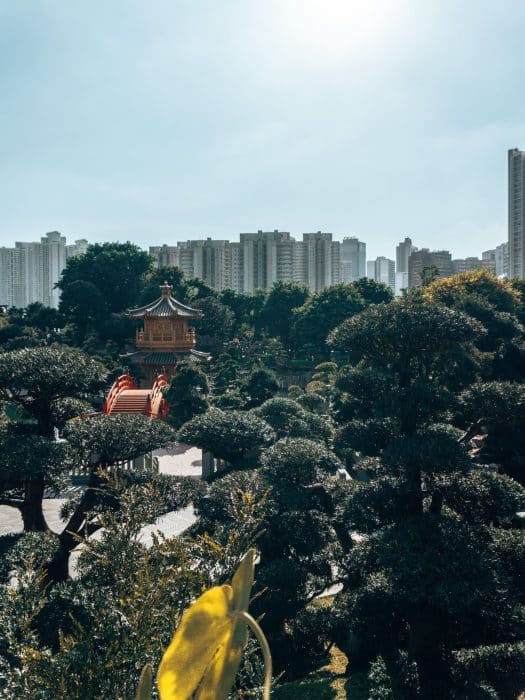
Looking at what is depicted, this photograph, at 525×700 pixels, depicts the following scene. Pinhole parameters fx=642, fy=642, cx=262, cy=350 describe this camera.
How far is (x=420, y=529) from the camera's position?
7.74 meters

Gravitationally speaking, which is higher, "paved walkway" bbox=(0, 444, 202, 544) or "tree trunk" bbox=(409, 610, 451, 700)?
"tree trunk" bbox=(409, 610, 451, 700)

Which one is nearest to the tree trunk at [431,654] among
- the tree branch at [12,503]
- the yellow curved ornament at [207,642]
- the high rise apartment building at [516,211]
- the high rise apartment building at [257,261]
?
the tree branch at [12,503]

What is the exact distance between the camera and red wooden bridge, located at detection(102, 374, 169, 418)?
2430 centimetres

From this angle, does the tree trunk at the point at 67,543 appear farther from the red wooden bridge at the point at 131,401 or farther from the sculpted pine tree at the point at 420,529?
the red wooden bridge at the point at 131,401

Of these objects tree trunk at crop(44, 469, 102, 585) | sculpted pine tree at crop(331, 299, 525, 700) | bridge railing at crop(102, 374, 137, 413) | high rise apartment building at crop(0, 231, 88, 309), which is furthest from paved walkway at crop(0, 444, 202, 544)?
high rise apartment building at crop(0, 231, 88, 309)

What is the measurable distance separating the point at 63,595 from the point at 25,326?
35.4m

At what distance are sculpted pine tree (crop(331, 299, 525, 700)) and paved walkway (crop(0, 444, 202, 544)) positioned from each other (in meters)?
4.58

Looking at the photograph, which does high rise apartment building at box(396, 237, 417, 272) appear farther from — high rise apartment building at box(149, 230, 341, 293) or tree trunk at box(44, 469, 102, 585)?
tree trunk at box(44, 469, 102, 585)

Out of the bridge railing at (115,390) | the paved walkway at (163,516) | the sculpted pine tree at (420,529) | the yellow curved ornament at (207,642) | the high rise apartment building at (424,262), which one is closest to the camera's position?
the yellow curved ornament at (207,642)

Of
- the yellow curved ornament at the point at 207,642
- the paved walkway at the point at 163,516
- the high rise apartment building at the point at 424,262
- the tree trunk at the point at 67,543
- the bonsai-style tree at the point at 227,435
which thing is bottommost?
the paved walkway at the point at 163,516

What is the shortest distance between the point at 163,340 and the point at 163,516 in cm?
1659

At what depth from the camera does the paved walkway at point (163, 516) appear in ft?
52.4

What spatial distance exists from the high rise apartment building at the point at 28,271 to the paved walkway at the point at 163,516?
266 feet

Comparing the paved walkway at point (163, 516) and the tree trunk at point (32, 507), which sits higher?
the tree trunk at point (32, 507)
